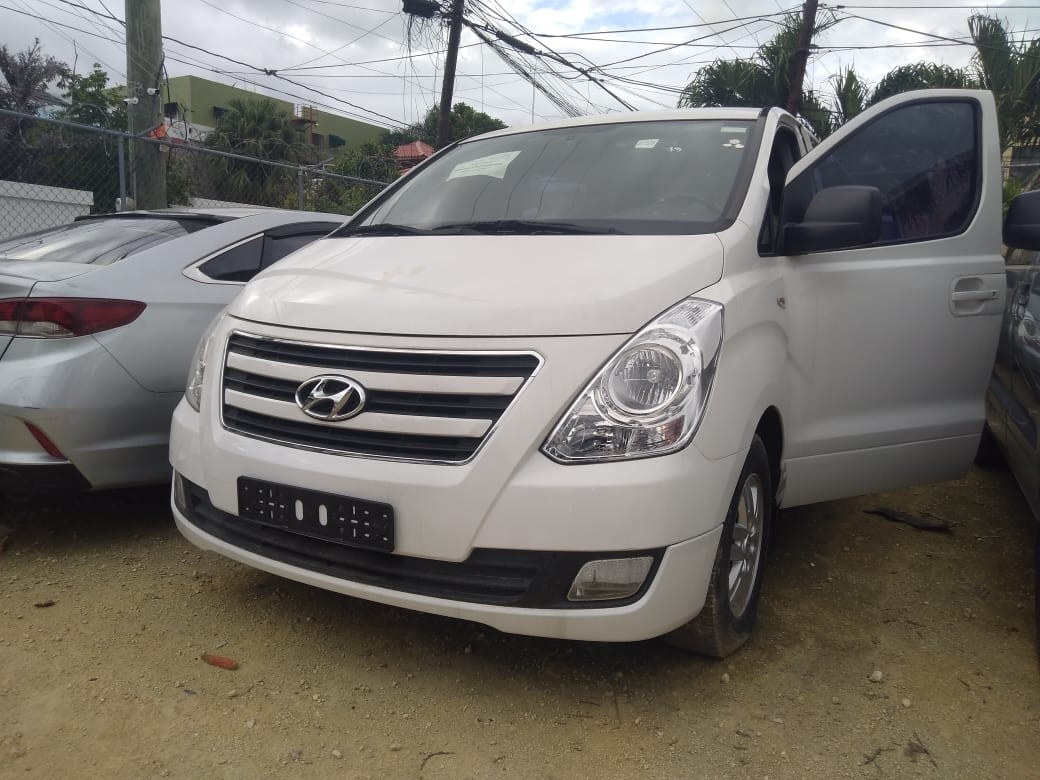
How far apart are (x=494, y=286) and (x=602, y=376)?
1.41 ft

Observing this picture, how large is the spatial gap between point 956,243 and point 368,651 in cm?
268

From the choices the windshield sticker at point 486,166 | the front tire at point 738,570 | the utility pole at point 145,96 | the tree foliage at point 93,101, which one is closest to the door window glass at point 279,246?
the windshield sticker at point 486,166

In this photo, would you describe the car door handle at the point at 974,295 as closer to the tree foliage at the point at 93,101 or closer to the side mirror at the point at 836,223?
the side mirror at the point at 836,223

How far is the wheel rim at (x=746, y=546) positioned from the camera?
254cm

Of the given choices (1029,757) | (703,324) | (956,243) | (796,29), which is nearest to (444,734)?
(703,324)

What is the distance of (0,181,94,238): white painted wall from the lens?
22.3 ft

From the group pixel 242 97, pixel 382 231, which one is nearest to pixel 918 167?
pixel 382 231

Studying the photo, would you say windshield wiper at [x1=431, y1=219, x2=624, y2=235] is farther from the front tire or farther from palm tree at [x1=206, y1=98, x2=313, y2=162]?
palm tree at [x1=206, y1=98, x2=313, y2=162]

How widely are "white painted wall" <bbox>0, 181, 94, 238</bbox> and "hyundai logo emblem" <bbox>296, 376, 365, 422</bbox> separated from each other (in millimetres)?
5076

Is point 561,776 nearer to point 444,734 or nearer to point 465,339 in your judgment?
point 444,734

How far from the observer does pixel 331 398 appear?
7.29 ft

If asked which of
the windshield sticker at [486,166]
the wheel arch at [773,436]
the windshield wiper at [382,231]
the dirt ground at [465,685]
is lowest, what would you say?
the dirt ground at [465,685]

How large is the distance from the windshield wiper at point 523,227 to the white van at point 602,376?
15 millimetres

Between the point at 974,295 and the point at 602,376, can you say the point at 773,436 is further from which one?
the point at 974,295
